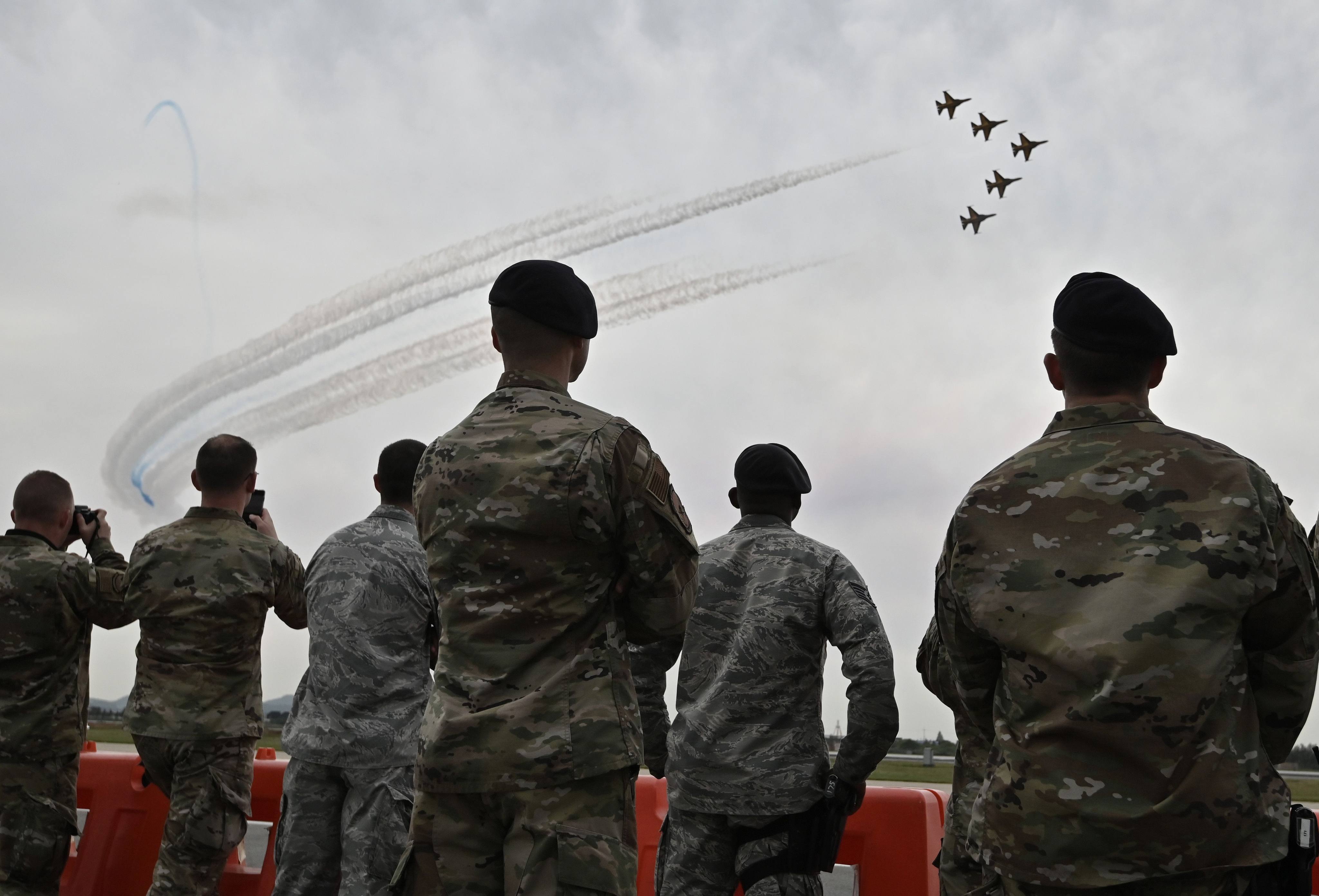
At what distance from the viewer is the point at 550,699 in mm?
3074

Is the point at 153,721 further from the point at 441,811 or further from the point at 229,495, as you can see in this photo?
the point at 441,811

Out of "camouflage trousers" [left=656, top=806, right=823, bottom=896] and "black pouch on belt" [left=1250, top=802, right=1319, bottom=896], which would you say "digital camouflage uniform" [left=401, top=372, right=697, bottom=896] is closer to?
"black pouch on belt" [left=1250, top=802, right=1319, bottom=896]

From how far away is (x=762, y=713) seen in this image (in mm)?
4906

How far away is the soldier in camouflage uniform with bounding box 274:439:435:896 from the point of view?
17.1 feet

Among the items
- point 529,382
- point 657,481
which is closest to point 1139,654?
point 657,481

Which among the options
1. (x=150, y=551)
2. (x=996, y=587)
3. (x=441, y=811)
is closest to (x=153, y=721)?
(x=150, y=551)

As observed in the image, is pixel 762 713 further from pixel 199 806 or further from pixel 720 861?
pixel 199 806

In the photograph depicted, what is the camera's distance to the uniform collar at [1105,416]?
9.50 feet

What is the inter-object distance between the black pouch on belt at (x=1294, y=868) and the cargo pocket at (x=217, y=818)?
492 centimetres

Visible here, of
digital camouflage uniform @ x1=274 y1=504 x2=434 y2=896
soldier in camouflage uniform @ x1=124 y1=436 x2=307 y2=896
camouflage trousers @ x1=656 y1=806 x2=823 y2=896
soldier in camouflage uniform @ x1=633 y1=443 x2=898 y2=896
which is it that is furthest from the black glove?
soldier in camouflage uniform @ x1=124 y1=436 x2=307 y2=896

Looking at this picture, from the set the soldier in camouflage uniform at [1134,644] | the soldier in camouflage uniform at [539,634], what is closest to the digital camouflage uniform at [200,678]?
the soldier in camouflage uniform at [539,634]

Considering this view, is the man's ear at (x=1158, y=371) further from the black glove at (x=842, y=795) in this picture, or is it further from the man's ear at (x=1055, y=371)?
the black glove at (x=842, y=795)

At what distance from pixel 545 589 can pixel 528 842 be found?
2.11ft

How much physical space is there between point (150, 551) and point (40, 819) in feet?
5.45
